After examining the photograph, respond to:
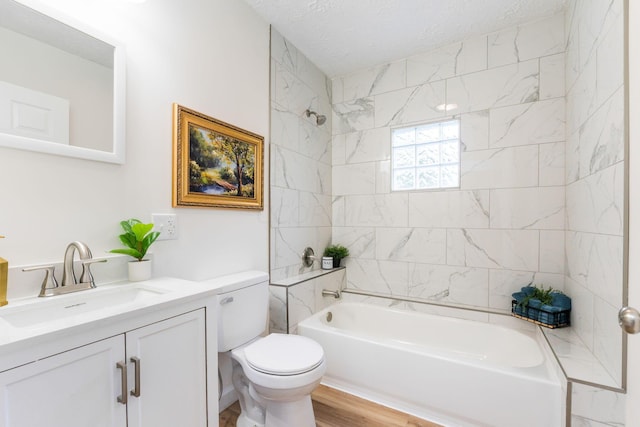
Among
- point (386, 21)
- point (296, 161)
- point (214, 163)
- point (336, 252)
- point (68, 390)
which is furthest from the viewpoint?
point (336, 252)

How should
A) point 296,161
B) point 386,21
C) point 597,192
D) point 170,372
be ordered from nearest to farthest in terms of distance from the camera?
point 170,372
point 597,192
point 386,21
point 296,161

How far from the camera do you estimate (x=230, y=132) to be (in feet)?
6.01

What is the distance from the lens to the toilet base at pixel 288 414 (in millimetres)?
1449

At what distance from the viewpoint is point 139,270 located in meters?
1.29

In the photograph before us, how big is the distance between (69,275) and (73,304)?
11 centimetres

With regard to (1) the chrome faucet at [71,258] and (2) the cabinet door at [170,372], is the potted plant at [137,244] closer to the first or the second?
(1) the chrome faucet at [71,258]

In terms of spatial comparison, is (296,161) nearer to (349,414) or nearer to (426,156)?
(426,156)

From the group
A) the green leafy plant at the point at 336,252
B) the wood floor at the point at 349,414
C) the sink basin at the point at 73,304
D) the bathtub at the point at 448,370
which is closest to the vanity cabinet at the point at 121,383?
the sink basin at the point at 73,304

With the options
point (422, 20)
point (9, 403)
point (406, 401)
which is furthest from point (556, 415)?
point (422, 20)

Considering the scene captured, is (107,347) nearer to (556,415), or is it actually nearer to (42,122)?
(42,122)

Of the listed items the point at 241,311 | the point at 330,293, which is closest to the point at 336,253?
the point at 330,293

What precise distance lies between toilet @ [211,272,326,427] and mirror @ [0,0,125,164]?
2.91ft

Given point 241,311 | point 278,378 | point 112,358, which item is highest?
point 112,358

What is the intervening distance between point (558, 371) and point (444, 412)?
64 cm
